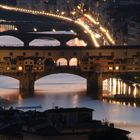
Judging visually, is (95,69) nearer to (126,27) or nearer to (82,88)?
(82,88)

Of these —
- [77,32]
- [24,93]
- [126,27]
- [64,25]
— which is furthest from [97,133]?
[64,25]

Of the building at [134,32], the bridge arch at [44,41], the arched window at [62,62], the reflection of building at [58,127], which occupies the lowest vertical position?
the reflection of building at [58,127]

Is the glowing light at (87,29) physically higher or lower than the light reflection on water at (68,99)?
higher

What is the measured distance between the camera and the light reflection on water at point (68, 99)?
85.5 ft

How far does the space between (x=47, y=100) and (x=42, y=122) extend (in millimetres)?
12016

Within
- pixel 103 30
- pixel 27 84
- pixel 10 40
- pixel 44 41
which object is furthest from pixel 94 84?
pixel 10 40

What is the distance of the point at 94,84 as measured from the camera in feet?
111

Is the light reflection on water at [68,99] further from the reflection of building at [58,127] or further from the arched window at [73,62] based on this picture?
the reflection of building at [58,127]

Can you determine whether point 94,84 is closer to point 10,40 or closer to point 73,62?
point 73,62

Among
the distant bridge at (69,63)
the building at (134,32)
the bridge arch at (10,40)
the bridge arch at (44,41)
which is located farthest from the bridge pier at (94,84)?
the bridge arch at (10,40)

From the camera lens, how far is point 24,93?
32688 mm

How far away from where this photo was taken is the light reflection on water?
26.0 m

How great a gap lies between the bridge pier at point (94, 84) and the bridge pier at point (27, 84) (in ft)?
4.76

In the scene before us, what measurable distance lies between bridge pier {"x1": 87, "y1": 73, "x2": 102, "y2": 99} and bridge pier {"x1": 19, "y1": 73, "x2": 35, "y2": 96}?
4.76 feet
